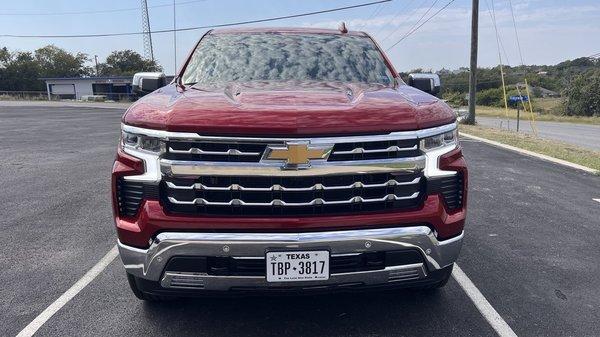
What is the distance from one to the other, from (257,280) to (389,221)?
2.56 feet

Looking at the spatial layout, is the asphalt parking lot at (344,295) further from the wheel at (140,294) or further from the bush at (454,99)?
the bush at (454,99)

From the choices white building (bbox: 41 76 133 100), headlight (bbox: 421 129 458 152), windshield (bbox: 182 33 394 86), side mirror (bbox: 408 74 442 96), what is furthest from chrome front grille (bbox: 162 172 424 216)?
white building (bbox: 41 76 133 100)

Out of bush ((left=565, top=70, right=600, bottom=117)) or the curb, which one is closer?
the curb

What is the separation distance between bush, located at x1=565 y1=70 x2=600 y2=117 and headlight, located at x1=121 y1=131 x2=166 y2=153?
65366 millimetres

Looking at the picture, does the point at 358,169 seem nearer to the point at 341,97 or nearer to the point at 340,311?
the point at 341,97

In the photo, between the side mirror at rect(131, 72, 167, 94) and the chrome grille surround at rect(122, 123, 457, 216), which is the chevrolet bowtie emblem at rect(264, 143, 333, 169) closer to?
the chrome grille surround at rect(122, 123, 457, 216)

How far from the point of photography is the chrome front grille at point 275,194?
2615mm

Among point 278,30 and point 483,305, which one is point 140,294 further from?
point 278,30

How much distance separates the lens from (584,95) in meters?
59.3

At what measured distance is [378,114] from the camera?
2.70m

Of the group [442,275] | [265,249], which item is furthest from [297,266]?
[442,275]

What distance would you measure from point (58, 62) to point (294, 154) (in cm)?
9731

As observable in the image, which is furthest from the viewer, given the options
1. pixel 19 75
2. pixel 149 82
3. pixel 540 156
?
pixel 19 75

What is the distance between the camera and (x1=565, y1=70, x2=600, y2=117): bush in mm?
58156
